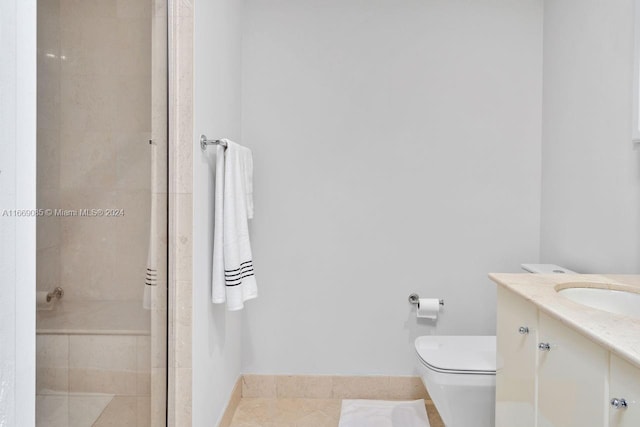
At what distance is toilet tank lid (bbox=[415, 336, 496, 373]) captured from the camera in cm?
184

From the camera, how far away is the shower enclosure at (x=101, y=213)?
0.92m

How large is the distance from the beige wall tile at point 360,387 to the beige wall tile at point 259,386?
1.13 ft

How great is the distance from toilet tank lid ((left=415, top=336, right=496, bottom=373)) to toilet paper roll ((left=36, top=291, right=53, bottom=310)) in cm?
142

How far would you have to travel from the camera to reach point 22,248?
2.64 feet

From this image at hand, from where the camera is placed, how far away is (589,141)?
209 cm

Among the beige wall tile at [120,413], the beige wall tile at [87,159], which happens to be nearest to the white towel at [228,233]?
the beige wall tile at [120,413]

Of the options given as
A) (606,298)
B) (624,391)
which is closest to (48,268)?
(624,391)

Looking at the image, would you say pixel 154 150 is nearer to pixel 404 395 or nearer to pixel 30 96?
pixel 30 96

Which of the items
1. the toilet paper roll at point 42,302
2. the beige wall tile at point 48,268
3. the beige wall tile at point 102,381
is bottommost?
the beige wall tile at point 102,381

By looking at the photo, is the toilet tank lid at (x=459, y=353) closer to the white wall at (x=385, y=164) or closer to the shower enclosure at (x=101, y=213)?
the white wall at (x=385, y=164)

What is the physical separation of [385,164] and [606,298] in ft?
4.47

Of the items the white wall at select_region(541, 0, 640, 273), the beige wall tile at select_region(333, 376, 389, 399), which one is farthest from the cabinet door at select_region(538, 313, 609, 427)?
the beige wall tile at select_region(333, 376, 389, 399)

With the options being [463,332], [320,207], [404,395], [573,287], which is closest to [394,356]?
[404,395]

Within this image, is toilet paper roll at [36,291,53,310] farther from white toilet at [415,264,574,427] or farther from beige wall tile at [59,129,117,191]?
white toilet at [415,264,574,427]
